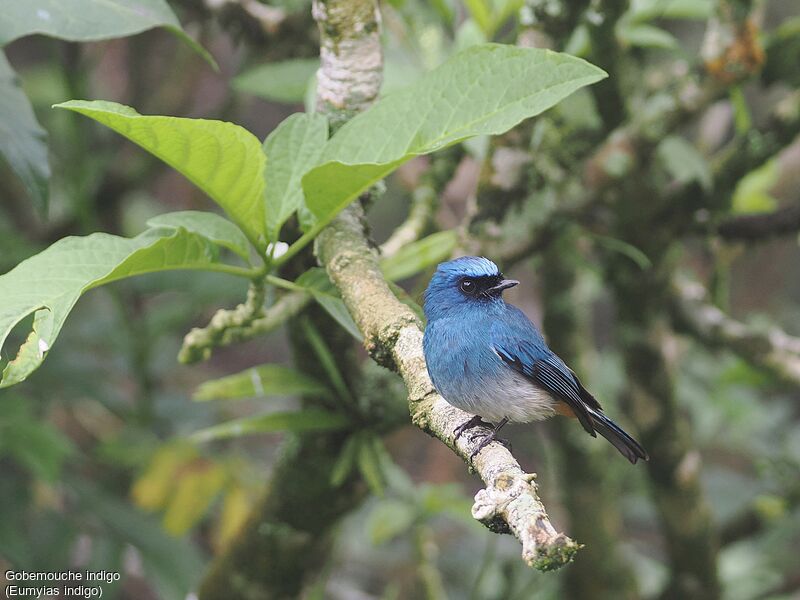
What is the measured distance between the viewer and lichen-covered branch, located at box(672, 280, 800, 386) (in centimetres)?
300

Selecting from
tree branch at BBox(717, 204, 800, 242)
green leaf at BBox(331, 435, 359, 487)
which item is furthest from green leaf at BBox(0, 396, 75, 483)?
tree branch at BBox(717, 204, 800, 242)

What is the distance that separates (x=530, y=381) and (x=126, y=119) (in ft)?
3.00

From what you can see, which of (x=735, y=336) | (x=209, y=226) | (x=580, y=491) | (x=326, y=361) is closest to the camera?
(x=209, y=226)

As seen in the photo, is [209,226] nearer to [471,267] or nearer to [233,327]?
[233,327]

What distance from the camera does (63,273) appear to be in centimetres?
134

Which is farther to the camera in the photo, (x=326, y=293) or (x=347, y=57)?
(x=347, y=57)

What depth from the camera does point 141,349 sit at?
357cm

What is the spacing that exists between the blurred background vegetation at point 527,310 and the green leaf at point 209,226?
1.03 feet

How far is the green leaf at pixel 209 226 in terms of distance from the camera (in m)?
1.57

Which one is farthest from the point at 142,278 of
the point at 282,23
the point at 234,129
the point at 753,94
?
the point at 753,94

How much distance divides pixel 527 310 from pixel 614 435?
308cm

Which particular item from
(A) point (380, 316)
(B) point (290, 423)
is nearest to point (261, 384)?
(B) point (290, 423)

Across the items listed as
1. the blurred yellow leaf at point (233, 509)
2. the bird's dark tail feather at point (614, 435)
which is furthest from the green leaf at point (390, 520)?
the bird's dark tail feather at point (614, 435)

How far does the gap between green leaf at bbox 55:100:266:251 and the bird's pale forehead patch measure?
0.42 metres
